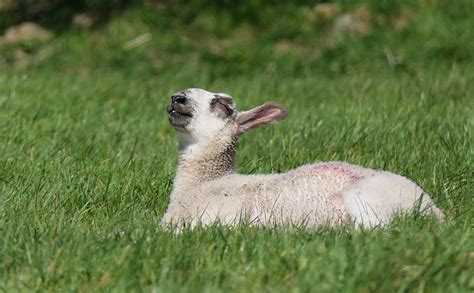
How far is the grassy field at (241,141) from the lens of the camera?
14.4 ft

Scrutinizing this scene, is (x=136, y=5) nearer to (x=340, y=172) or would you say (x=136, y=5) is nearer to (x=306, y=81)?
(x=306, y=81)

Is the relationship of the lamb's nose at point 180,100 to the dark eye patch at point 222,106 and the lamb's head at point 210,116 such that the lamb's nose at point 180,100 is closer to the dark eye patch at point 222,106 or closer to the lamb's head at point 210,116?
the lamb's head at point 210,116

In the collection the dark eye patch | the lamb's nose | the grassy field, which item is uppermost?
the lamb's nose

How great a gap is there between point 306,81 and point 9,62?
4.41 metres

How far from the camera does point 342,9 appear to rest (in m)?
14.2

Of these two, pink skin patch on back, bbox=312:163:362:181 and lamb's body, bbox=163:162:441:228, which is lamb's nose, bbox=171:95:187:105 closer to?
lamb's body, bbox=163:162:441:228

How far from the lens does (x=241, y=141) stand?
805cm

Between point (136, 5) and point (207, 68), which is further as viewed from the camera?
point (136, 5)

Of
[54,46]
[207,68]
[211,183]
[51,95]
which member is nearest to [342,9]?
[207,68]

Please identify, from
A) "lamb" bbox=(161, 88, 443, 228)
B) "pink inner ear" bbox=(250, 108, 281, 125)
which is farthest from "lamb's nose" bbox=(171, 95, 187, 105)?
"pink inner ear" bbox=(250, 108, 281, 125)

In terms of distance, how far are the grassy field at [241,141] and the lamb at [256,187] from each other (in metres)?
0.20

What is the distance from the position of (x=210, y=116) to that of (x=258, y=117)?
0.30 meters

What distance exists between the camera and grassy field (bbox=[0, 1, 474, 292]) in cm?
439

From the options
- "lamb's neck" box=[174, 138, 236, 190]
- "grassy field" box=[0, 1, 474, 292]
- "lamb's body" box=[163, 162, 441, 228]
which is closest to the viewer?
"grassy field" box=[0, 1, 474, 292]
